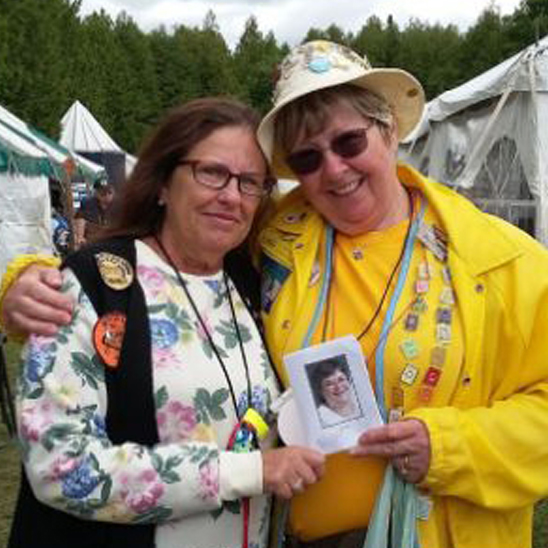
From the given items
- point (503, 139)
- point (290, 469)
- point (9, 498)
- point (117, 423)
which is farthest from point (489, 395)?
point (503, 139)

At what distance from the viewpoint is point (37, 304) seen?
196 centimetres

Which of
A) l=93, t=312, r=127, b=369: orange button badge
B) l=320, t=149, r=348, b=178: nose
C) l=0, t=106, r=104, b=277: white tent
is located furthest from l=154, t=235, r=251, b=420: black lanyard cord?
l=0, t=106, r=104, b=277: white tent

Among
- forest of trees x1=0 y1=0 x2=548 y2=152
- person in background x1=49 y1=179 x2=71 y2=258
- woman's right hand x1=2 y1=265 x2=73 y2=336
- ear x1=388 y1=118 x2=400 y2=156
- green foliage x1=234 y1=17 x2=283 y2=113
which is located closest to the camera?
woman's right hand x1=2 y1=265 x2=73 y2=336

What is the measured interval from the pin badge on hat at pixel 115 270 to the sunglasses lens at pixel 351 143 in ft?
2.24

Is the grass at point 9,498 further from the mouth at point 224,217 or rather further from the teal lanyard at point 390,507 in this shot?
the mouth at point 224,217

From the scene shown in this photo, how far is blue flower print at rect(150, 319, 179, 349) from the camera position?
200 cm

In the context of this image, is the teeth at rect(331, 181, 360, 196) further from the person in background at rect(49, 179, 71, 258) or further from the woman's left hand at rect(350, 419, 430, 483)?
the person in background at rect(49, 179, 71, 258)

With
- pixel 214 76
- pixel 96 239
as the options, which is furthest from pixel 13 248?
pixel 214 76

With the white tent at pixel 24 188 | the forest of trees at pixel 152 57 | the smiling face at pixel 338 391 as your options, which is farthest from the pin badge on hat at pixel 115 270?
the forest of trees at pixel 152 57

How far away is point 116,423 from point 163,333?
24 centimetres

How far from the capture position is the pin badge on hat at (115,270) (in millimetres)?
2027

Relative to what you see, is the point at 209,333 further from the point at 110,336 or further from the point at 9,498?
the point at 9,498

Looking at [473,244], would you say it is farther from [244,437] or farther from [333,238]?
[244,437]

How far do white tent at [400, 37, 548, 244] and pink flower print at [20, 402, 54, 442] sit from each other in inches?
290
